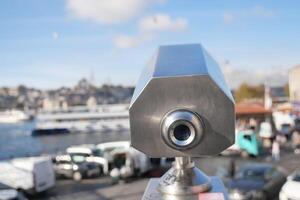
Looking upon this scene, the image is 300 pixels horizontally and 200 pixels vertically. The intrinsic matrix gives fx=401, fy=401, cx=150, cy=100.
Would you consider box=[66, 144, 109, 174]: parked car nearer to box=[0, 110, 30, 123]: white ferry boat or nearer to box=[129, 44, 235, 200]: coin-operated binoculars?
box=[129, 44, 235, 200]: coin-operated binoculars

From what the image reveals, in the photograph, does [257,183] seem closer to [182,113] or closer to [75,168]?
[75,168]

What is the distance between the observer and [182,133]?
1249mm

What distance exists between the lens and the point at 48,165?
40.4 feet

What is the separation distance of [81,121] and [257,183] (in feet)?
169

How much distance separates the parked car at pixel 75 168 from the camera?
14074 mm

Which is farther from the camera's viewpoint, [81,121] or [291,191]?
[81,121]

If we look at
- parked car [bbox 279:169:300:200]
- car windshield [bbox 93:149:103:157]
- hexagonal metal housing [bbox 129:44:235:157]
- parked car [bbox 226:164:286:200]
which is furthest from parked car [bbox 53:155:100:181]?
hexagonal metal housing [bbox 129:44:235:157]

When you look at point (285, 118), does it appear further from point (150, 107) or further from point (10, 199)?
point (150, 107)

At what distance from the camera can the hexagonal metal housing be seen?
1216mm

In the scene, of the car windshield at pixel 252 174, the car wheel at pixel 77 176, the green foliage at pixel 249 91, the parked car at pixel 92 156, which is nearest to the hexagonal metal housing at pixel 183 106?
the car windshield at pixel 252 174

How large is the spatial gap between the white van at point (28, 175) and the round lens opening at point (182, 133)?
36.7ft

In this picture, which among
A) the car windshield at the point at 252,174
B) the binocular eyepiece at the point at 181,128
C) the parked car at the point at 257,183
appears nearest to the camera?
the binocular eyepiece at the point at 181,128

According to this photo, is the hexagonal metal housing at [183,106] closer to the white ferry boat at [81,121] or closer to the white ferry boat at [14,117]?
the white ferry boat at [81,121]

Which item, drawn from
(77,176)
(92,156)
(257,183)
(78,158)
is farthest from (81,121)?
(257,183)
